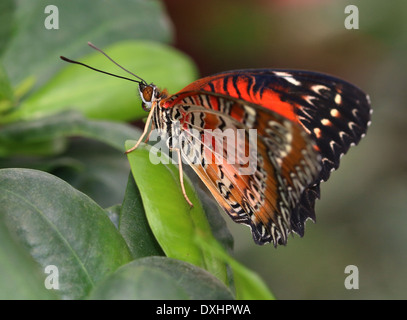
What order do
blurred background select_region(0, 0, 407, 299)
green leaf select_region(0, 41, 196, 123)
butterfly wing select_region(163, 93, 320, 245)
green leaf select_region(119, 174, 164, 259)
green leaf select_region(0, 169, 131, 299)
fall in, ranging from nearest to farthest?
green leaf select_region(0, 169, 131, 299) < green leaf select_region(119, 174, 164, 259) < butterfly wing select_region(163, 93, 320, 245) < green leaf select_region(0, 41, 196, 123) < blurred background select_region(0, 0, 407, 299)

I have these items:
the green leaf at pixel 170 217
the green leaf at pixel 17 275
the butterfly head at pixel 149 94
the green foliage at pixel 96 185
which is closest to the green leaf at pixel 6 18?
the green foliage at pixel 96 185

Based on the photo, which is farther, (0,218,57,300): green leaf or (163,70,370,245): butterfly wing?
(163,70,370,245): butterfly wing

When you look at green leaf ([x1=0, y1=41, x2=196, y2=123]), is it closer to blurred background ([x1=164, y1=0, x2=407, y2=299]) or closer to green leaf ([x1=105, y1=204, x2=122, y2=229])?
green leaf ([x1=105, y1=204, x2=122, y2=229])

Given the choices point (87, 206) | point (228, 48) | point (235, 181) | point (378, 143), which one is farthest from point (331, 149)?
point (228, 48)

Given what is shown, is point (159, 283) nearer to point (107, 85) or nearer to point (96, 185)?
point (96, 185)

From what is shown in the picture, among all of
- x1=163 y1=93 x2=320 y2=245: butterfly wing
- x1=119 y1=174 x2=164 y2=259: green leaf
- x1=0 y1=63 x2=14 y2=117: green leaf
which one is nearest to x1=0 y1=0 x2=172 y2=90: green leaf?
x1=0 y1=63 x2=14 y2=117: green leaf

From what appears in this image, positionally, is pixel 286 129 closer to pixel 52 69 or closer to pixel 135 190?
pixel 135 190
